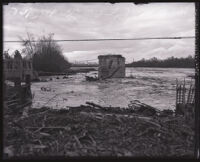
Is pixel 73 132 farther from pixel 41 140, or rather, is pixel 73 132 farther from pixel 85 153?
pixel 85 153

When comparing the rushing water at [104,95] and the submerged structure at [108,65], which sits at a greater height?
the submerged structure at [108,65]

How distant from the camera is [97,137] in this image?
5.64 meters

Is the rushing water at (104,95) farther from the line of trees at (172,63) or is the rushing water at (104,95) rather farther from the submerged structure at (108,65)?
the line of trees at (172,63)

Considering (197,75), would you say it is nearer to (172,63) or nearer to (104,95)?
(104,95)

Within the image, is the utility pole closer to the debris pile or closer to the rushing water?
the debris pile

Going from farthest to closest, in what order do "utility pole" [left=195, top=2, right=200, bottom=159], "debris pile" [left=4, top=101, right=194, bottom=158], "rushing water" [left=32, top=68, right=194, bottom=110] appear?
"rushing water" [left=32, top=68, right=194, bottom=110] < "debris pile" [left=4, top=101, right=194, bottom=158] < "utility pole" [left=195, top=2, right=200, bottom=159]

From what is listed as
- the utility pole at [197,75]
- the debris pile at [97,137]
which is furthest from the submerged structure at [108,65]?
the utility pole at [197,75]

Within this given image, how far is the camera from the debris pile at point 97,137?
4.70 m

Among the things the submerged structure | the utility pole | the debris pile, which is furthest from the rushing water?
the submerged structure

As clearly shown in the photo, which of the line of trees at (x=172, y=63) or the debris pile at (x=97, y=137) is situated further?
the line of trees at (x=172, y=63)

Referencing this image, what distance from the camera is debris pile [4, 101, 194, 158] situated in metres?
4.70

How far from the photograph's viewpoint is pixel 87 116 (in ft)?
24.6

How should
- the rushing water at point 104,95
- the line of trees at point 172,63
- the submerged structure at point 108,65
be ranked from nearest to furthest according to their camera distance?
the rushing water at point 104,95
the submerged structure at point 108,65
the line of trees at point 172,63

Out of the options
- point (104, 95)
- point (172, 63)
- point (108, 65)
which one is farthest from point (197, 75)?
point (172, 63)
